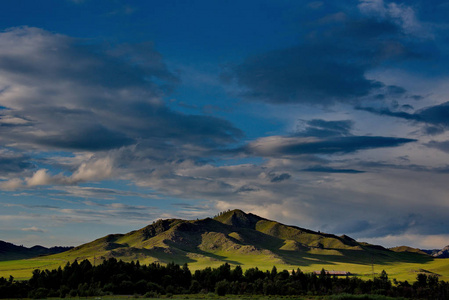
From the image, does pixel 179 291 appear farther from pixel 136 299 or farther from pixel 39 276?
pixel 39 276

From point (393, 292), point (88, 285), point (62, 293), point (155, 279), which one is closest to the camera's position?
point (62, 293)

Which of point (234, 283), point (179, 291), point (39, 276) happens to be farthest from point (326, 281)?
point (39, 276)

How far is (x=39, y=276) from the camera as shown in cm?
16938

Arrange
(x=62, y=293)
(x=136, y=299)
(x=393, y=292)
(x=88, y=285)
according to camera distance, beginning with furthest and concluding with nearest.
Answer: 1. (x=393, y=292)
2. (x=88, y=285)
3. (x=62, y=293)
4. (x=136, y=299)

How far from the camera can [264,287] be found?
176m

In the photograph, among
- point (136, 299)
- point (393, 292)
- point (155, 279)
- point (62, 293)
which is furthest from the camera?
point (155, 279)

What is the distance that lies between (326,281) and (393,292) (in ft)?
98.8

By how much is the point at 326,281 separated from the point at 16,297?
124692 mm

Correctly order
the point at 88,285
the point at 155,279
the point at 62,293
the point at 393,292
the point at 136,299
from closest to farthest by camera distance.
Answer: the point at 136,299, the point at 62,293, the point at 88,285, the point at 393,292, the point at 155,279

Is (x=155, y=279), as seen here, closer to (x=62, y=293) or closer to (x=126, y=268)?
(x=126, y=268)

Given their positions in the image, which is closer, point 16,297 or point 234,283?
point 16,297

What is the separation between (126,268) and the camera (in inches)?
7416

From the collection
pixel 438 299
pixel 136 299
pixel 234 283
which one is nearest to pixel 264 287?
pixel 234 283

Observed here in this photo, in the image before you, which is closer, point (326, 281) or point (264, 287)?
point (264, 287)
